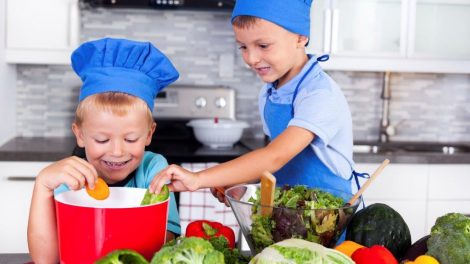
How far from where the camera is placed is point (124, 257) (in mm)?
878

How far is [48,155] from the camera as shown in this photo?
2820 mm

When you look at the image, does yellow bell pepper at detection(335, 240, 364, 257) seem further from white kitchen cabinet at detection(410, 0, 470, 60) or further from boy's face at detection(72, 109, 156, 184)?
white kitchen cabinet at detection(410, 0, 470, 60)

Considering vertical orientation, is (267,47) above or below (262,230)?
above

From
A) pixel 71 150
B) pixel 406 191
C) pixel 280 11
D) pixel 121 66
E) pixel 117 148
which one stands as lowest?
pixel 406 191

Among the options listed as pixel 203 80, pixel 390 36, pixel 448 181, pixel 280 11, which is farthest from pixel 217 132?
pixel 280 11

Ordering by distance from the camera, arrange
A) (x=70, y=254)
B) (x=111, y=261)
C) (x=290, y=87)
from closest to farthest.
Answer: (x=111, y=261) < (x=70, y=254) < (x=290, y=87)

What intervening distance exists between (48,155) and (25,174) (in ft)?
0.44

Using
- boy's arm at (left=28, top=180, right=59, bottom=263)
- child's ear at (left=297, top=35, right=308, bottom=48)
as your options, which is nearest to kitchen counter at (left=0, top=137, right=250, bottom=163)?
child's ear at (left=297, top=35, right=308, bottom=48)

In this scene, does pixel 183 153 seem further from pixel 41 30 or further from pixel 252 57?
pixel 252 57

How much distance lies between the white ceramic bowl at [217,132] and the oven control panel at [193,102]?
231 millimetres

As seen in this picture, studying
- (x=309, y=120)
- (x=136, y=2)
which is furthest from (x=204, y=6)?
(x=309, y=120)

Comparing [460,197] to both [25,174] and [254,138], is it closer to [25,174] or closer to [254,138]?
[254,138]

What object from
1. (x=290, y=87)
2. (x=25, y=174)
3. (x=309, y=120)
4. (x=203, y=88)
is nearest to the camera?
(x=309, y=120)

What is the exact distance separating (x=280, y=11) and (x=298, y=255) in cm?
82
